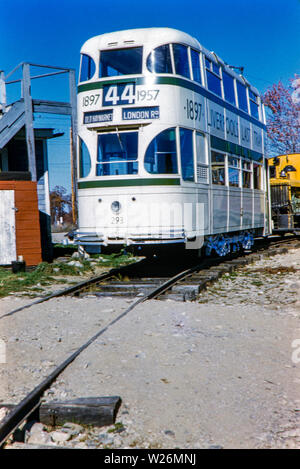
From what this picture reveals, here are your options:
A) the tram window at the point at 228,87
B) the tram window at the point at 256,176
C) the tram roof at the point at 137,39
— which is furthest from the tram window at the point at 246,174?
the tram roof at the point at 137,39

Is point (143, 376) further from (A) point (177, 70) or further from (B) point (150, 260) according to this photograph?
(B) point (150, 260)

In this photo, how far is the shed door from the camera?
13508mm

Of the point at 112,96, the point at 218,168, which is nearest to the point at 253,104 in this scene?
the point at 218,168

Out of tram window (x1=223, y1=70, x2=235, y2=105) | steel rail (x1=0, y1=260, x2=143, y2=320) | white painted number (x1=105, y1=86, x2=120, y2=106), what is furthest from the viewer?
tram window (x1=223, y1=70, x2=235, y2=105)

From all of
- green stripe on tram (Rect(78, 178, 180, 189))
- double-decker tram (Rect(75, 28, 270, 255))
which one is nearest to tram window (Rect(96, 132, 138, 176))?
double-decker tram (Rect(75, 28, 270, 255))

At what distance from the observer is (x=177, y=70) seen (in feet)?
31.8

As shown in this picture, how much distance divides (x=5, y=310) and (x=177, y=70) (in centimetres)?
558

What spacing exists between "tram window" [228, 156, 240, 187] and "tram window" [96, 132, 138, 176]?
12.0 feet

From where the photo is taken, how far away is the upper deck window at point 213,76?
434 inches

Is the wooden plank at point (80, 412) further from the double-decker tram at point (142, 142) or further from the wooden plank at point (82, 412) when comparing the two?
the double-decker tram at point (142, 142)

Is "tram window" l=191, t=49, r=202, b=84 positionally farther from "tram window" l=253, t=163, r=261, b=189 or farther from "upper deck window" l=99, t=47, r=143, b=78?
"tram window" l=253, t=163, r=261, b=189

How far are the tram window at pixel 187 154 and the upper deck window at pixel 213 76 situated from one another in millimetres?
1869

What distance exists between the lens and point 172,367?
15.6 ft

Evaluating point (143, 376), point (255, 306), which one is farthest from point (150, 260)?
point (143, 376)
